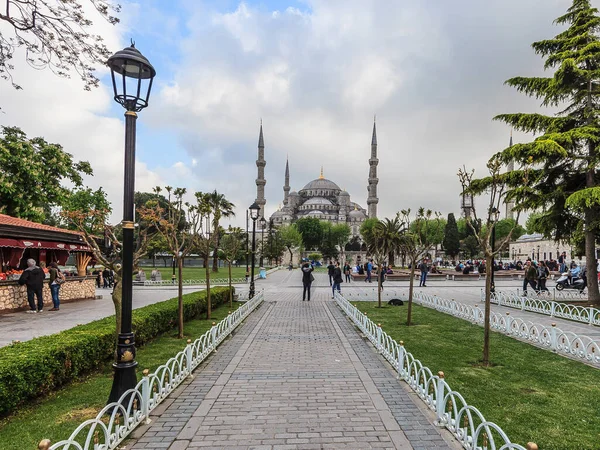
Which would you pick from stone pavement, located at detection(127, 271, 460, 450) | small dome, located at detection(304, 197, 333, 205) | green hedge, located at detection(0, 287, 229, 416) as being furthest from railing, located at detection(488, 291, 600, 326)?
small dome, located at detection(304, 197, 333, 205)

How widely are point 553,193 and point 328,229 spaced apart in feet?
220

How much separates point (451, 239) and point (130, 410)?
7555cm

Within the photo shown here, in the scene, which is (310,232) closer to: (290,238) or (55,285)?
(290,238)

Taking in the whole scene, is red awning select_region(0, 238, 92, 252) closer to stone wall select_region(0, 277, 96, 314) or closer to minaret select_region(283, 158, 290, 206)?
stone wall select_region(0, 277, 96, 314)

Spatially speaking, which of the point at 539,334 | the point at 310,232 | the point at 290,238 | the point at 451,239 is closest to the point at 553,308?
the point at 539,334

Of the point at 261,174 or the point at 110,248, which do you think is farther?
the point at 261,174

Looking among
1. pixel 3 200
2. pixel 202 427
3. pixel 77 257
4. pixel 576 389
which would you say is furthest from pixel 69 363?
pixel 3 200

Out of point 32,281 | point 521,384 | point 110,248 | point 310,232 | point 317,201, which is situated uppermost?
point 317,201

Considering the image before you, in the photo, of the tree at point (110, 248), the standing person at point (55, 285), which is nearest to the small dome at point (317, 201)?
the tree at point (110, 248)

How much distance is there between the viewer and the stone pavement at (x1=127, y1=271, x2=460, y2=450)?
13.4 ft

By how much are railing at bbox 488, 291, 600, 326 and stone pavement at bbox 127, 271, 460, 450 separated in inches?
285

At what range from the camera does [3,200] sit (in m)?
20.3

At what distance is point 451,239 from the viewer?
A: 73.6m

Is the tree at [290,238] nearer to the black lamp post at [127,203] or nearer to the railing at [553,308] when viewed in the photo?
the railing at [553,308]
